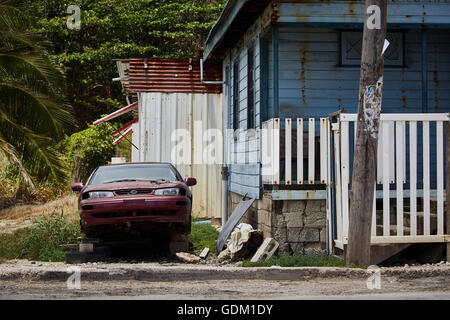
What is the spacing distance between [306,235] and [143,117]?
8.09 metres

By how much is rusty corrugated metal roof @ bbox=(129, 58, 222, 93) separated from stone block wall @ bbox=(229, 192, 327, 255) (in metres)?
7.71

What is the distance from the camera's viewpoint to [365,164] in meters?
8.48

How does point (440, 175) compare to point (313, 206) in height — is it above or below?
above

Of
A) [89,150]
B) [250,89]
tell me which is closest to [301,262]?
[250,89]

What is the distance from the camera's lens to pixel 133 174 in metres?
11.8

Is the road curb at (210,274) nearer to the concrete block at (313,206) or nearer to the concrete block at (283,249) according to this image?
the concrete block at (283,249)

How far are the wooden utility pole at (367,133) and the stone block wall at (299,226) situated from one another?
164cm

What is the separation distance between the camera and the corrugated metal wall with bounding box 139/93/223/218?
17281 millimetres

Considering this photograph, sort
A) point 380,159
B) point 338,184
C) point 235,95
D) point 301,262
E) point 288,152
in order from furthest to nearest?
point 235,95, point 288,152, point 380,159, point 338,184, point 301,262

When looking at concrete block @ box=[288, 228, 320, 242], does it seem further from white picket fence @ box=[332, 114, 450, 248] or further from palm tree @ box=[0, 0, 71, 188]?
palm tree @ box=[0, 0, 71, 188]

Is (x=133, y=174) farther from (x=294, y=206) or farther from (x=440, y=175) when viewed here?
(x=440, y=175)

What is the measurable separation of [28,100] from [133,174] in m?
4.91

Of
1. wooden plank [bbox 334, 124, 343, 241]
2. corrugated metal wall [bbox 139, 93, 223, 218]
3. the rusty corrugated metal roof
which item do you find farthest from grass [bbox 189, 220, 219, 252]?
the rusty corrugated metal roof

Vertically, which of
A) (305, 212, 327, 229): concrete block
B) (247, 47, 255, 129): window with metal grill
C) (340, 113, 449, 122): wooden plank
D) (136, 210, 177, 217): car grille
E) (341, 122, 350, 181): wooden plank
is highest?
(247, 47, 255, 129): window with metal grill
